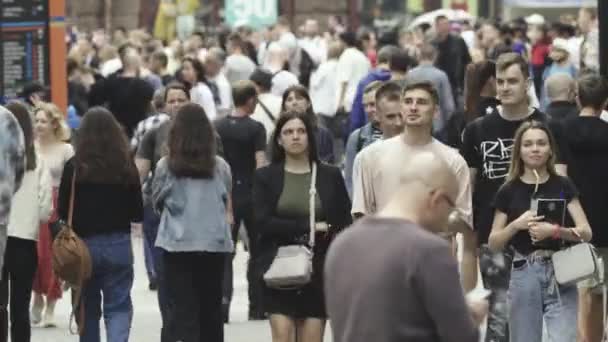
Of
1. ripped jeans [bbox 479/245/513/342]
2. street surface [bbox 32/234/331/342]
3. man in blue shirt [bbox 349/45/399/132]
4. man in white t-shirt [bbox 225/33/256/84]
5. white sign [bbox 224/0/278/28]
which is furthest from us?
white sign [bbox 224/0/278/28]

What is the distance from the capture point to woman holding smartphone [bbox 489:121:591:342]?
10.5m

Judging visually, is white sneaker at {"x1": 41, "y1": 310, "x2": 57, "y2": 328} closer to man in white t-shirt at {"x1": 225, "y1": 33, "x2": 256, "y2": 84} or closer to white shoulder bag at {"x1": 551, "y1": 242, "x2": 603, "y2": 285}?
white shoulder bag at {"x1": 551, "y1": 242, "x2": 603, "y2": 285}

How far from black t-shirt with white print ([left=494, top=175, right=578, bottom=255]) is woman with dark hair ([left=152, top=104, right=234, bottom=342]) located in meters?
1.87

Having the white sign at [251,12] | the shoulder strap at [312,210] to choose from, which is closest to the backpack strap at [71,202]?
the shoulder strap at [312,210]

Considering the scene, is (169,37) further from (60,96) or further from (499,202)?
(499,202)

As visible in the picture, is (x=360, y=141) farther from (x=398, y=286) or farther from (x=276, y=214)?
A: (x=398, y=286)

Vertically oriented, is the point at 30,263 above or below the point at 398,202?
below

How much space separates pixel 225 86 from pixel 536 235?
11.8 metres

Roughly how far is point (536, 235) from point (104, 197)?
8.62ft

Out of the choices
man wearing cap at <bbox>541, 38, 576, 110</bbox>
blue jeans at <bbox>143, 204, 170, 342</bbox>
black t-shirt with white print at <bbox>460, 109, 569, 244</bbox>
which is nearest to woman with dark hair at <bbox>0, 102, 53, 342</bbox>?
blue jeans at <bbox>143, 204, 170, 342</bbox>

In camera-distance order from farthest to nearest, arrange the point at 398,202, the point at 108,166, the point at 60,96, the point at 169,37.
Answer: the point at 169,37 < the point at 60,96 < the point at 108,166 < the point at 398,202

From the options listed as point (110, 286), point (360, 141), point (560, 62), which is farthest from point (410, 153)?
point (560, 62)

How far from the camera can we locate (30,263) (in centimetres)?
1245

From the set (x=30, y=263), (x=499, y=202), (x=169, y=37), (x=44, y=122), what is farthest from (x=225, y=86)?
(x=169, y=37)
